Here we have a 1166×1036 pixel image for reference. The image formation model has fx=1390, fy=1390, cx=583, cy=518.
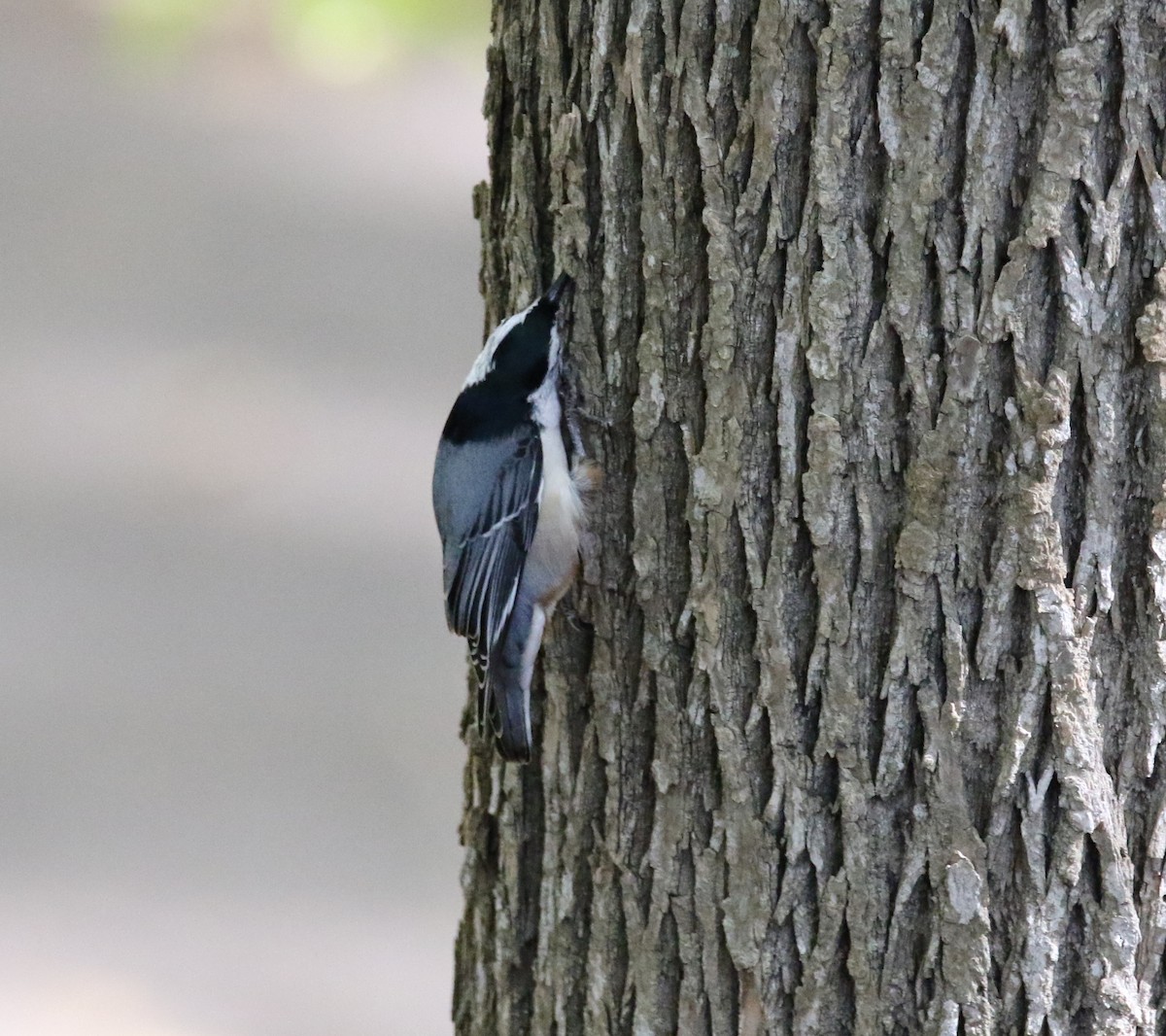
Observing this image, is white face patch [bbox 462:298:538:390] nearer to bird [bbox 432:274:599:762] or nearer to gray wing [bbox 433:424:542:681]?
bird [bbox 432:274:599:762]

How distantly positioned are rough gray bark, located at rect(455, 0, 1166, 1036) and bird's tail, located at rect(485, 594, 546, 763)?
0.57 ft

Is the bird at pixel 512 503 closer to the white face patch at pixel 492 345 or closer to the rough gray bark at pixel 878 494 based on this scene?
the white face patch at pixel 492 345

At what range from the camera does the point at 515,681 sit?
1.99m

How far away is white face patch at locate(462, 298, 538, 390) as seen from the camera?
1.94m

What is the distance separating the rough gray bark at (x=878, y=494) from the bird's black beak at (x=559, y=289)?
0.8 inches

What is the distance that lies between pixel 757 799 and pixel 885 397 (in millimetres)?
514

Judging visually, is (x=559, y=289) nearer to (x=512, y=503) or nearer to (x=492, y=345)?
(x=492, y=345)

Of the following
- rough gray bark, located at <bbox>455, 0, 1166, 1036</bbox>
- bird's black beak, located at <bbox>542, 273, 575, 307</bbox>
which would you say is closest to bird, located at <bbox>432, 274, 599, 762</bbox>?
bird's black beak, located at <bbox>542, 273, 575, 307</bbox>

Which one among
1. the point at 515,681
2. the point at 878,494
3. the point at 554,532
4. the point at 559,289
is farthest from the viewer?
the point at 554,532

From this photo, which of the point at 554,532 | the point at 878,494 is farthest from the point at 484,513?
the point at 878,494

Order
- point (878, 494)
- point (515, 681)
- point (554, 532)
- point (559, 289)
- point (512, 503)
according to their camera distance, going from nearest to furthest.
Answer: point (878, 494), point (559, 289), point (515, 681), point (554, 532), point (512, 503)

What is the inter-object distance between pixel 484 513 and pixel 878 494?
902 mm

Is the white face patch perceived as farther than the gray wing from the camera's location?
No

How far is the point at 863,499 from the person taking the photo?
5.25 ft
